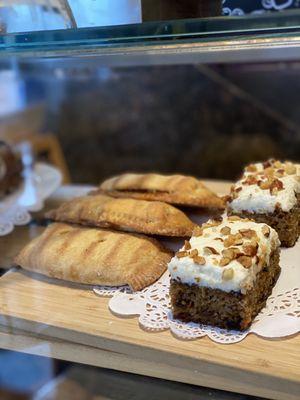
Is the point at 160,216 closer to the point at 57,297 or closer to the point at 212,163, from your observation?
the point at 57,297

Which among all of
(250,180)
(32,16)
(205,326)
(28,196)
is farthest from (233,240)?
(28,196)

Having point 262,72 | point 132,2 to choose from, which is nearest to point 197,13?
point 132,2

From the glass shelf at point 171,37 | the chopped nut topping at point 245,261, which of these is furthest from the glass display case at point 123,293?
the chopped nut topping at point 245,261

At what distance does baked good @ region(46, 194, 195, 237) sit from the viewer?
1.05m

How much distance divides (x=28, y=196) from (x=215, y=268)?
2.55 feet

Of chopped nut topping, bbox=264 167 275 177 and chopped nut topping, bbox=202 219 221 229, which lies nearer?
chopped nut topping, bbox=202 219 221 229

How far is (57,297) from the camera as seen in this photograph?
3.15ft

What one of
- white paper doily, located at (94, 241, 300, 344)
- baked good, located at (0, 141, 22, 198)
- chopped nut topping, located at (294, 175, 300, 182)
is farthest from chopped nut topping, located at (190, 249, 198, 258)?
baked good, located at (0, 141, 22, 198)

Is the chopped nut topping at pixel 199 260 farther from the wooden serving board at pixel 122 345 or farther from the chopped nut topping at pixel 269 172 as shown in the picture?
the chopped nut topping at pixel 269 172

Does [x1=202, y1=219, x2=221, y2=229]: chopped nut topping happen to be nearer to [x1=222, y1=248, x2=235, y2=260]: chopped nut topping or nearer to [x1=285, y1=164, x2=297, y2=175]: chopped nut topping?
[x1=222, y1=248, x2=235, y2=260]: chopped nut topping

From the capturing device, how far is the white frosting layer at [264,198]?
1.02m

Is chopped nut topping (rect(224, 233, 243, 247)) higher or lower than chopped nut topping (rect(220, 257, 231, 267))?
higher

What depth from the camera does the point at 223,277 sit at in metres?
0.79

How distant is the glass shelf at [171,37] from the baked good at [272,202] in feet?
1.05
